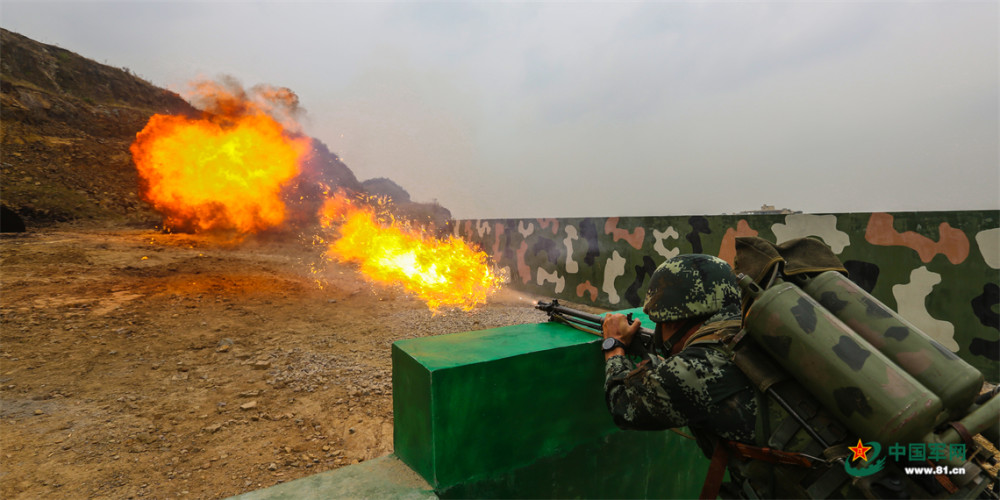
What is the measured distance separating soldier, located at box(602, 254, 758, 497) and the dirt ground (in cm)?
264

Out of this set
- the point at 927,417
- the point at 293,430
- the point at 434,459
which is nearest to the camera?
the point at 927,417

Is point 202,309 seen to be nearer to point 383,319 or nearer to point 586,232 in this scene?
point 383,319

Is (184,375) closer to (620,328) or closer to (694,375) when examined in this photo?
(620,328)

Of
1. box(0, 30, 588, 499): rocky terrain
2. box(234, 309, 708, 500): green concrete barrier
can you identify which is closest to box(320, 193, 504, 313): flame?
box(0, 30, 588, 499): rocky terrain

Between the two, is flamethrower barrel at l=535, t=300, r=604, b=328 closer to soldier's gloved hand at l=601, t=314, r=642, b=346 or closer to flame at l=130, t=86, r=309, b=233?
soldier's gloved hand at l=601, t=314, r=642, b=346

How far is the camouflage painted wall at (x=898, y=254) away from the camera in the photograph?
534cm

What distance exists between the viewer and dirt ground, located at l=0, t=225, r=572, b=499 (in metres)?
3.36

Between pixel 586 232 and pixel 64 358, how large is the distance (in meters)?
9.15

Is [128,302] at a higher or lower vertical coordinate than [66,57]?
lower

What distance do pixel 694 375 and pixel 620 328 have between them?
52 centimetres

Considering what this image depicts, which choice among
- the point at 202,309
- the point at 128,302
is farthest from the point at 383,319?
the point at 128,302

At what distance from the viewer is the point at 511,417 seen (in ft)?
6.70

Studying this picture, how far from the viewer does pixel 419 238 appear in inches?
623

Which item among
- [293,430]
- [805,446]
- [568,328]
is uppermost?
[568,328]
